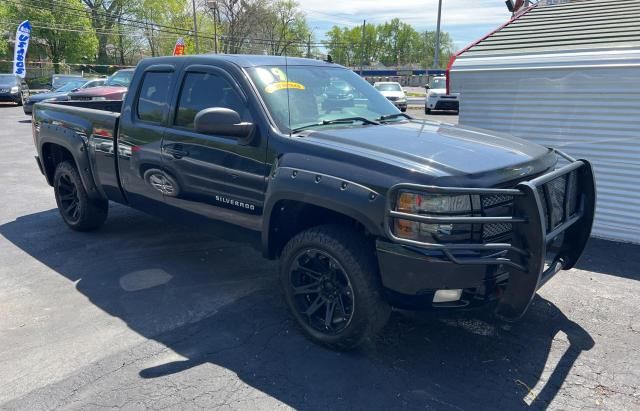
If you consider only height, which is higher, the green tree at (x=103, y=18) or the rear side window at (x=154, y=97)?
the green tree at (x=103, y=18)

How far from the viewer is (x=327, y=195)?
306 centimetres

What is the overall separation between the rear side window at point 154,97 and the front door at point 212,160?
19 centimetres

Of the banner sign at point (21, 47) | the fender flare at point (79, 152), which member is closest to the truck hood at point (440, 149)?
the fender flare at point (79, 152)

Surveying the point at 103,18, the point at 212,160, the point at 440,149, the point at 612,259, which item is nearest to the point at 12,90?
the point at 212,160

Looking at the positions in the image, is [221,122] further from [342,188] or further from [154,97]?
[154,97]

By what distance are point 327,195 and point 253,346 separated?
3.99 ft

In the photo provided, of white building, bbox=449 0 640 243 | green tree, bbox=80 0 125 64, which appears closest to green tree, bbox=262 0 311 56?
green tree, bbox=80 0 125 64

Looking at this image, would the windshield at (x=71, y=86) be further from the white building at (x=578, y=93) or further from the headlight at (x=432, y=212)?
the headlight at (x=432, y=212)

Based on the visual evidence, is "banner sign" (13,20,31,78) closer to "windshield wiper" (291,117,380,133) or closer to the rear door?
the rear door

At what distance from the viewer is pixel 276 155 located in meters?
3.48

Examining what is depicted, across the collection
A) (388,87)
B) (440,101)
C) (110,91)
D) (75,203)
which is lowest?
(75,203)

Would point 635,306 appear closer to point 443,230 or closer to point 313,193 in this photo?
point 443,230

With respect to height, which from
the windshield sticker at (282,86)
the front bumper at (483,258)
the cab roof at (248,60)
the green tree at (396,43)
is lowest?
the front bumper at (483,258)

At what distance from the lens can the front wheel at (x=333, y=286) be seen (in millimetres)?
3072
